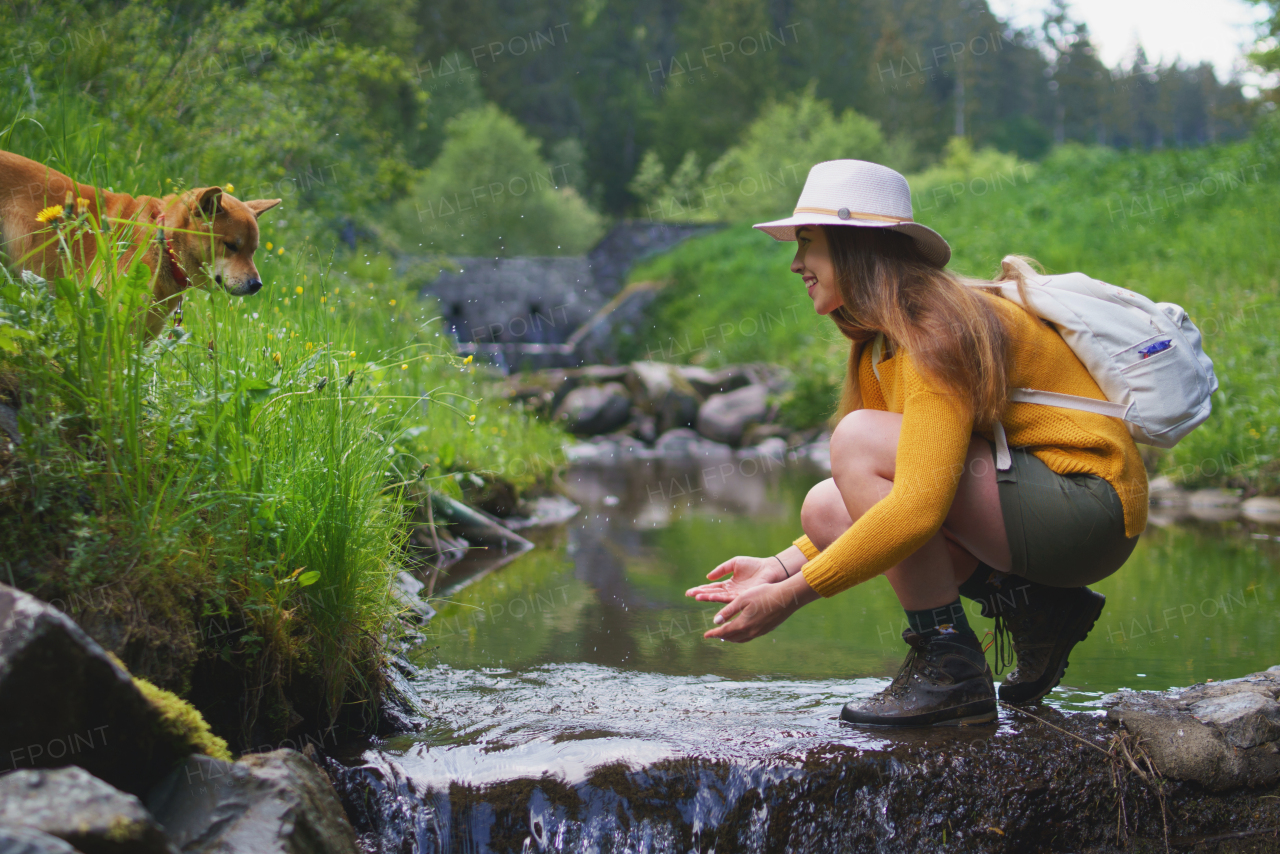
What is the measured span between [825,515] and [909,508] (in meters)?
0.42

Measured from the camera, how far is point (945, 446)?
2.10 meters

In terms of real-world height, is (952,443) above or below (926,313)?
below

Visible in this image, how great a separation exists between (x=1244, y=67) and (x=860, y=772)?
25960mm

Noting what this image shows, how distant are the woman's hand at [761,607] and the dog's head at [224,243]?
243cm

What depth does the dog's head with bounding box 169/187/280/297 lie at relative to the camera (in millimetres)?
3520

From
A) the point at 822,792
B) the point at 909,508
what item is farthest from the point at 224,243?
the point at 822,792

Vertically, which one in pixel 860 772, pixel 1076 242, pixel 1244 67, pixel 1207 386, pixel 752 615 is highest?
pixel 1244 67

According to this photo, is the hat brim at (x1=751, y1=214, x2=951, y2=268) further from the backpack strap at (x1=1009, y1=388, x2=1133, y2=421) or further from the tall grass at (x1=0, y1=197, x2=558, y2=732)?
the tall grass at (x1=0, y1=197, x2=558, y2=732)

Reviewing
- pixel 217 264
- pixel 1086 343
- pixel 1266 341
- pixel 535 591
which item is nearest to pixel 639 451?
pixel 1266 341

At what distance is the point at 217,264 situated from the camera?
11.7 ft

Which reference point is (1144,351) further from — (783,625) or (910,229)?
(783,625)

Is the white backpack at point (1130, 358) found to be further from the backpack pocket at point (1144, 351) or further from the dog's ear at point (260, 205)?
the dog's ear at point (260, 205)

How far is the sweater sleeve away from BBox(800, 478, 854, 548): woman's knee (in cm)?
34

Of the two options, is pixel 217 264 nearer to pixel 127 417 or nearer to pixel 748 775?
pixel 127 417
